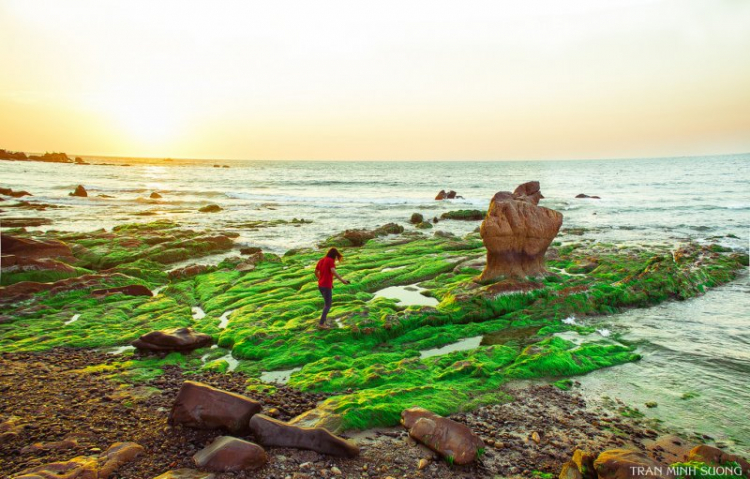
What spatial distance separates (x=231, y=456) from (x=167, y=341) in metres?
5.65

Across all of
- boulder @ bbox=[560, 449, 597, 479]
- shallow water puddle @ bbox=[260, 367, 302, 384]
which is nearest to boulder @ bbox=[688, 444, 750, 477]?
boulder @ bbox=[560, 449, 597, 479]

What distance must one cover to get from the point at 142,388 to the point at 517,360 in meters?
8.32

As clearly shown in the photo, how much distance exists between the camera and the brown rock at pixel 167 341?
10.6 meters

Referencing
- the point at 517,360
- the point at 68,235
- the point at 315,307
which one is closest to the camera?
the point at 517,360

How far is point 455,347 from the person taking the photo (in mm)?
11328

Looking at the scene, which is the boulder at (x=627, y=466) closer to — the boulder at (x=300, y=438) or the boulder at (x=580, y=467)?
the boulder at (x=580, y=467)

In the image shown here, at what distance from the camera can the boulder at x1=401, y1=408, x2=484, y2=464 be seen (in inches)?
253

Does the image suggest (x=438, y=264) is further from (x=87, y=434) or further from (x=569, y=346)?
(x=87, y=434)

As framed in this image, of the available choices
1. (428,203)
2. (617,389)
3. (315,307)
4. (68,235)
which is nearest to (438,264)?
(315,307)

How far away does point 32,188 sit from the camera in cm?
5853

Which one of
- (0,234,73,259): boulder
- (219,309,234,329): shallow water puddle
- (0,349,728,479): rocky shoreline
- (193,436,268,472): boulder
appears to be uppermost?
(0,234,73,259): boulder

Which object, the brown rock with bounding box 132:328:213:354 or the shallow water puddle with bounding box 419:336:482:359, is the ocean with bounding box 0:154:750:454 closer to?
the shallow water puddle with bounding box 419:336:482:359

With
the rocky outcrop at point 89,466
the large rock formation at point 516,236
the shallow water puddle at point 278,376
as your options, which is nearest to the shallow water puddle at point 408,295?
the large rock formation at point 516,236

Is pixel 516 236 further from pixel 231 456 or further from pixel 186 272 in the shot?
pixel 186 272
